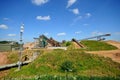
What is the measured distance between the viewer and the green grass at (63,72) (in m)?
18.5

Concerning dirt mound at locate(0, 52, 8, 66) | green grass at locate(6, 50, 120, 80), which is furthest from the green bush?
dirt mound at locate(0, 52, 8, 66)

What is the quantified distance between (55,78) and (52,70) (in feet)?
20.1

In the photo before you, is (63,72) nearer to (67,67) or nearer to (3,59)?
(67,67)

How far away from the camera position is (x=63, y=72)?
18.8 meters

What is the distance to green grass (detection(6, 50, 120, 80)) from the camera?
18.5m

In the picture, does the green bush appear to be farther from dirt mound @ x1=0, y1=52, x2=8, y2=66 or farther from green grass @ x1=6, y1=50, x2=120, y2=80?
dirt mound @ x1=0, y1=52, x2=8, y2=66

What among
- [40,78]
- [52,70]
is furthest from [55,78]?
[52,70]

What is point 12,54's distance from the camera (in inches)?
1166

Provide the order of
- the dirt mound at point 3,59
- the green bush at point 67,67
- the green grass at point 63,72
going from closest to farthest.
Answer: the green grass at point 63,72 → the green bush at point 67,67 → the dirt mound at point 3,59

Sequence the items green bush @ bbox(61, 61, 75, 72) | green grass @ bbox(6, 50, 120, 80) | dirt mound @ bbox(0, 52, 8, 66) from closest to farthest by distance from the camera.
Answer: green grass @ bbox(6, 50, 120, 80) → green bush @ bbox(61, 61, 75, 72) → dirt mound @ bbox(0, 52, 8, 66)

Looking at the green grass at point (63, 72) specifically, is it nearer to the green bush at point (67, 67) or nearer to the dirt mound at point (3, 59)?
the green bush at point (67, 67)

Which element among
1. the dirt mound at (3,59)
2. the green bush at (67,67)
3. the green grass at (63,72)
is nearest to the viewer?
the green grass at (63,72)

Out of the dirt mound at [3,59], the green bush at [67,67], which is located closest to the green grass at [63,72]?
the green bush at [67,67]

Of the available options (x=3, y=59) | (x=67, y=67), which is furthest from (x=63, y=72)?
(x=3, y=59)
